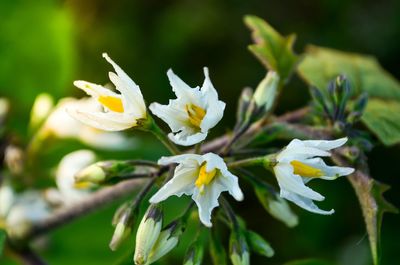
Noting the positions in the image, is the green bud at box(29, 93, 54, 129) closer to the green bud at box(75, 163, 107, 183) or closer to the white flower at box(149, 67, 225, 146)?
the green bud at box(75, 163, 107, 183)

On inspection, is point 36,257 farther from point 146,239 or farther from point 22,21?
point 22,21

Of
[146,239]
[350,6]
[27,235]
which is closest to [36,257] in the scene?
[27,235]

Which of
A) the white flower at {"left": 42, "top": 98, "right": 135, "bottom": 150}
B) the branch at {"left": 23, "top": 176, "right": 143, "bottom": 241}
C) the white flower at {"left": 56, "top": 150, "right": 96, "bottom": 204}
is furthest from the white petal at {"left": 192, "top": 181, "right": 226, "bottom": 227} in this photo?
the white flower at {"left": 56, "top": 150, "right": 96, "bottom": 204}

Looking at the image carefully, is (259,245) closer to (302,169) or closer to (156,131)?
(302,169)

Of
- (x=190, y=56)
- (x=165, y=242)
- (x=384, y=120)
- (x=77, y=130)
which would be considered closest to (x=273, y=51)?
(x=384, y=120)

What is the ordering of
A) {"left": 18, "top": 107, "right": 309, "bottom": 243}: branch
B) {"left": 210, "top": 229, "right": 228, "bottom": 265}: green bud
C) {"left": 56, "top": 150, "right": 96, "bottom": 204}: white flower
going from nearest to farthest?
{"left": 210, "top": 229, "right": 228, "bottom": 265}: green bud → {"left": 18, "top": 107, "right": 309, "bottom": 243}: branch → {"left": 56, "top": 150, "right": 96, "bottom": 204}: white flower

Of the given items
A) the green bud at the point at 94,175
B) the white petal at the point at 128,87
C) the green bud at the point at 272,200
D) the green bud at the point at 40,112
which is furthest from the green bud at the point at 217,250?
the green bud at the point at 40,112
